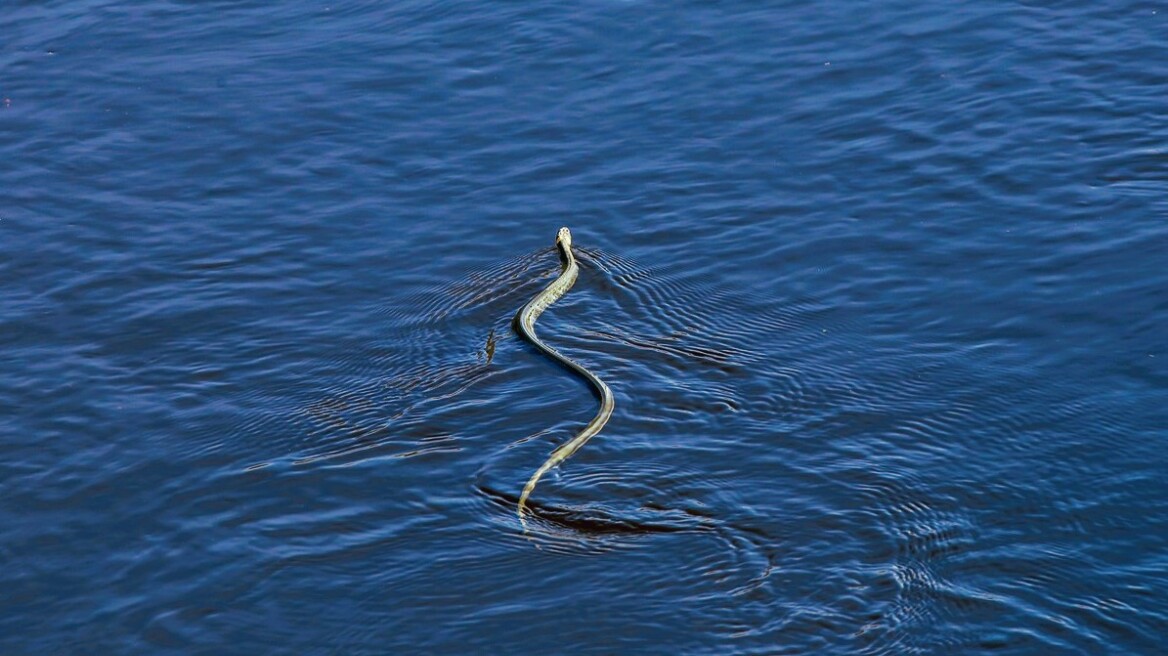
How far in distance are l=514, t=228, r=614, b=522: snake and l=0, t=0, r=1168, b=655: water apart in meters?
0.11

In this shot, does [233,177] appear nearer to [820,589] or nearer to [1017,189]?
[1017,189]

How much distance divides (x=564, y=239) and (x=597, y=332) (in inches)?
50.5

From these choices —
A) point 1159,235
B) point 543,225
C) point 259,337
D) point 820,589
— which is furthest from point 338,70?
point 820,589

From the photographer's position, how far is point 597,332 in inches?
449

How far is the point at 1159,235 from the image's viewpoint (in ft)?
38.8

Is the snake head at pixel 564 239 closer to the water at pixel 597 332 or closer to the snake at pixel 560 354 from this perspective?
the snake at pixel 560 354

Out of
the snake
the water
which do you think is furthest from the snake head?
the water

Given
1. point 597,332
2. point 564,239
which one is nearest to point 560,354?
point 597,332

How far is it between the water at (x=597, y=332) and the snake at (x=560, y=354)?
11cm

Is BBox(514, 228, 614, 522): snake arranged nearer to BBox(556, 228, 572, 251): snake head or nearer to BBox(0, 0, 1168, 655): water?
BBox(556, 228, 572, 251): snake head

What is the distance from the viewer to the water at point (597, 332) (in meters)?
8.19

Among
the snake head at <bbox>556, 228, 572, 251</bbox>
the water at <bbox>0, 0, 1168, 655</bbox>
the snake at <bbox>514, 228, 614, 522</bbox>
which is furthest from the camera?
the snake head at <bbox>556, 228, 572, 251</bbox>

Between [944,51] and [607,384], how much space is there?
287 inches

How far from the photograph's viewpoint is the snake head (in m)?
12.3
